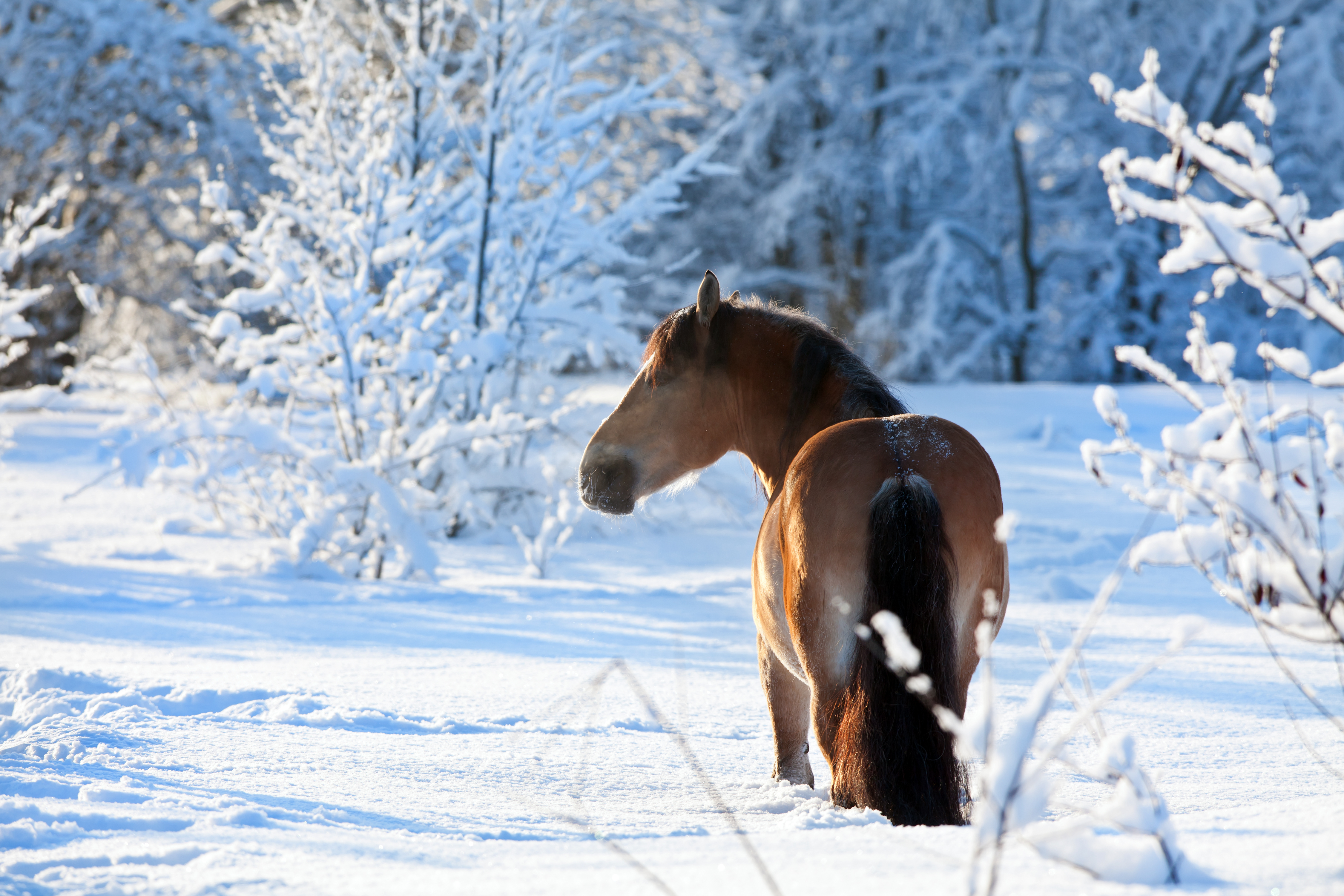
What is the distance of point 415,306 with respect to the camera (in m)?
5.58

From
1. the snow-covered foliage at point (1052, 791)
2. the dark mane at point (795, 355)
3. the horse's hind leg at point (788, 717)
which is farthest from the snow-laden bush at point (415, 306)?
the snow-covered foliage at point (1052, 791)

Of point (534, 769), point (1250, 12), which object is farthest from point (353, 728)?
point (1250, 12)

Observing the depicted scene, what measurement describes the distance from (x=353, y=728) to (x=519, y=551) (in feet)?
13.1

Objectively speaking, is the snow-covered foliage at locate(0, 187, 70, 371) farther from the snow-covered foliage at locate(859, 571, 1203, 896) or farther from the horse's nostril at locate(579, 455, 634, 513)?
the snow-covered foliage at locate(859, 571, 1203, 896)

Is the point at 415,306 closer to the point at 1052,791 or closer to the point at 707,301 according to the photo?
the point at 707,301

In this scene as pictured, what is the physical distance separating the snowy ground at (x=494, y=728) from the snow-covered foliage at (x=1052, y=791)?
0.14ft

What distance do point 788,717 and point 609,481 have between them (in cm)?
83

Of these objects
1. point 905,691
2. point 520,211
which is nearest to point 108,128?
point 520,211

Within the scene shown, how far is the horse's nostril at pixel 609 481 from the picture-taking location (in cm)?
289

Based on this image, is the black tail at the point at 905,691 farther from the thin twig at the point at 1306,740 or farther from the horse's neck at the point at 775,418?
the thin twig at the point at 1306,740

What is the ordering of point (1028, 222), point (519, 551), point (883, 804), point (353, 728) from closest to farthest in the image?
point (883, 804) < point (353, 728) < point (519, 551) < point (1028, 222)

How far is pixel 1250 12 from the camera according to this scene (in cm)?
1316

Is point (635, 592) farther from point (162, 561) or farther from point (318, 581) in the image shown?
point (162, 561)

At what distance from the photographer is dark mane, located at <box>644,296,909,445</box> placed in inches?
101
